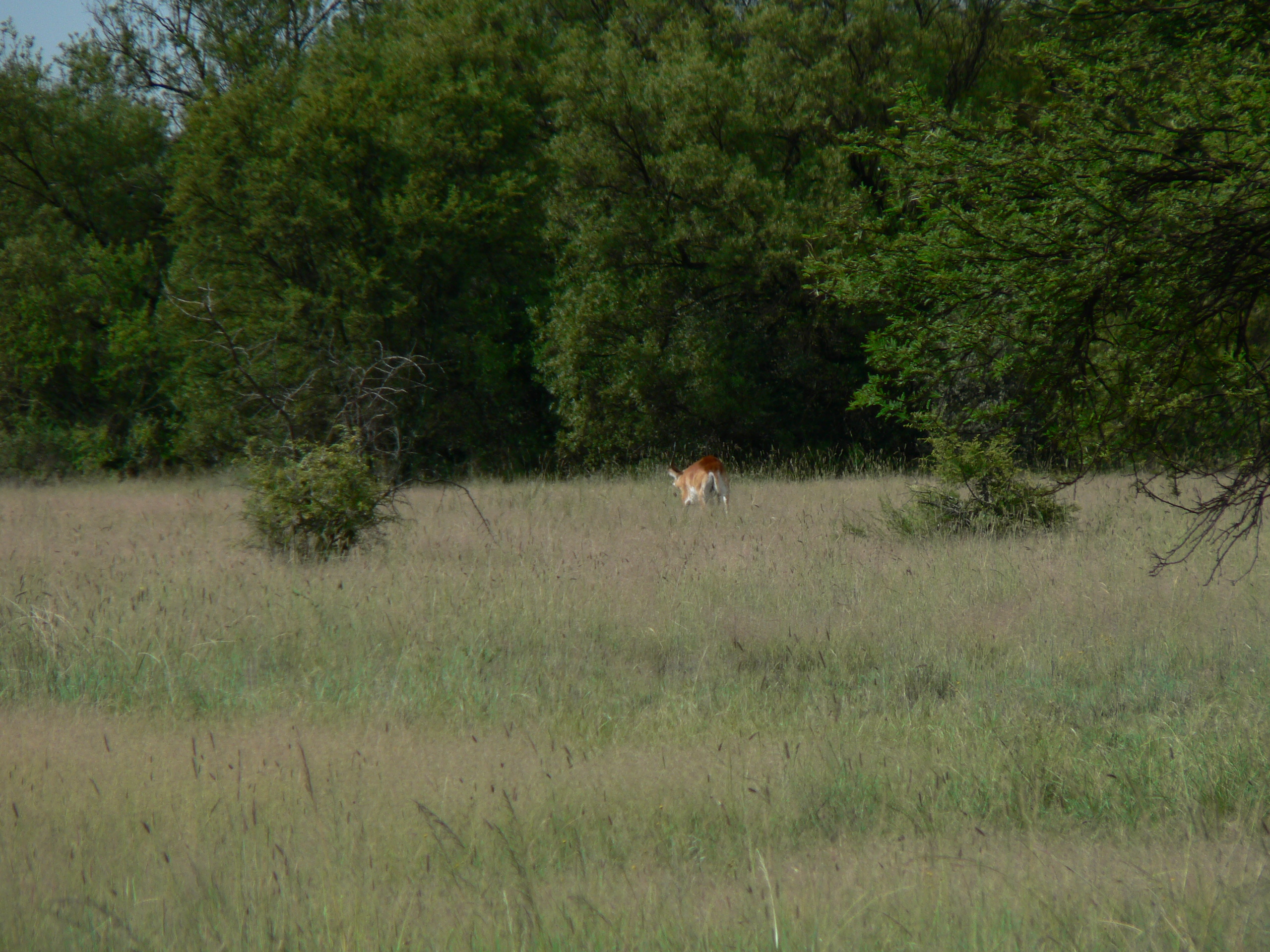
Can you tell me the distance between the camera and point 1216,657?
223 inches

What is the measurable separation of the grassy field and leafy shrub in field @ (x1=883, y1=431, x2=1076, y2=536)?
4.91 feet

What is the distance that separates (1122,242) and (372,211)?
20742mm

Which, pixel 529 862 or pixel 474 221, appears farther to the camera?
pixel 474 221

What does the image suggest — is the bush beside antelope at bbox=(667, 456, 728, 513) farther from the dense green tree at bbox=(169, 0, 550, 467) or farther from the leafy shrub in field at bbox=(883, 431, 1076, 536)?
the dense green tree at bbox=(169, 0, 550, 467)

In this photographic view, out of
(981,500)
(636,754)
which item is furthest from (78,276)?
(636,754)

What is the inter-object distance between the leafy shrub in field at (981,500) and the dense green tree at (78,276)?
19.7 metres

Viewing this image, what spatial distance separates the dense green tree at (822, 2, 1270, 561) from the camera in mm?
4047

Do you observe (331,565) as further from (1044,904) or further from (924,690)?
(1044,904)

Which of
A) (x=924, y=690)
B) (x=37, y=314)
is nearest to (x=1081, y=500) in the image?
(x=924, y=690)

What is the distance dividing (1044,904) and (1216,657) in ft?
11.9

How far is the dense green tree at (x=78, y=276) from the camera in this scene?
916 inches

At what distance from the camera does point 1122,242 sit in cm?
405

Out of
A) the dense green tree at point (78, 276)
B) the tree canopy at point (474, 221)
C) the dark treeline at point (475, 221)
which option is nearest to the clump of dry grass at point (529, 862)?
the tree canopy at point (474, 221)

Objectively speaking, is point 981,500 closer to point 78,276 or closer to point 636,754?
point 636,754
